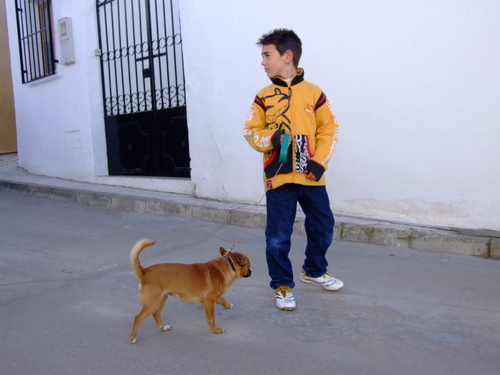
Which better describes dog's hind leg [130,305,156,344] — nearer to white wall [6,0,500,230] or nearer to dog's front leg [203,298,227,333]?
dog's front leg [203,298,227,333]

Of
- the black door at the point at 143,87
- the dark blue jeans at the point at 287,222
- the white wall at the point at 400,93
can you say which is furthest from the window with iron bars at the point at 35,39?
the dark blue jeans at the point at 287,222

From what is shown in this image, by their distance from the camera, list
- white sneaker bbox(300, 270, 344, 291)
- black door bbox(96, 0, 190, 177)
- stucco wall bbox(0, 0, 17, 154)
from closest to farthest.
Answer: white sneaker bbox(300, 270, 344, 291)
black door bbox(96, 0, 190, 177)
stucco wall bbox(0, 0, 17, 154)

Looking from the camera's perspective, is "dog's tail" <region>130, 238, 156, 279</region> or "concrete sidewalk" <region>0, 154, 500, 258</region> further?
"concrete sidewalk" <region>0, 154, 500, 258</region>

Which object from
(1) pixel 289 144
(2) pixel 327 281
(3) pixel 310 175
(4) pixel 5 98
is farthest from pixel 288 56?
(4) pixel 5 98

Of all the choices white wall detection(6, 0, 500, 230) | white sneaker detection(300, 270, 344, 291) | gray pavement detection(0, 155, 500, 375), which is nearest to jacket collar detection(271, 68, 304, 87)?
white sneaker detection(300, 270, 344, 291)

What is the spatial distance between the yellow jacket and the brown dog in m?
0.61

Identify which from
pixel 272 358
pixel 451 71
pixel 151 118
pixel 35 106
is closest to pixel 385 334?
pixel 272 358

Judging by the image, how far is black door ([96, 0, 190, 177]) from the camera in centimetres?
740

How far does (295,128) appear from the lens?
10.6 feet

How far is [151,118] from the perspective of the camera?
25.6 feet

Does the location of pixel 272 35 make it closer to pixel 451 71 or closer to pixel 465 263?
pixel 451 71

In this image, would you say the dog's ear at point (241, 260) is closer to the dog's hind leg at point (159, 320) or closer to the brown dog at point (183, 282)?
the brown dog at point (183, 282)

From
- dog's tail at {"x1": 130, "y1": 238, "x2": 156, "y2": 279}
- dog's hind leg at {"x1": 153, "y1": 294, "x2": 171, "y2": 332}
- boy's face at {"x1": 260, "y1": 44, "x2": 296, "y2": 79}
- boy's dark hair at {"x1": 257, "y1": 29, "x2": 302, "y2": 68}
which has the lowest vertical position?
dog's hind leg at {"x1": 153, "y1": 294, "x2": 171, "y2": 332}

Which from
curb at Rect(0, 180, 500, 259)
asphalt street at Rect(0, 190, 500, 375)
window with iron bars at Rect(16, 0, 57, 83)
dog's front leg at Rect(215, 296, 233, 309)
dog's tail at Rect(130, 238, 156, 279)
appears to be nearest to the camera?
asphalt street at Rect(0, 190, 500, 375)
